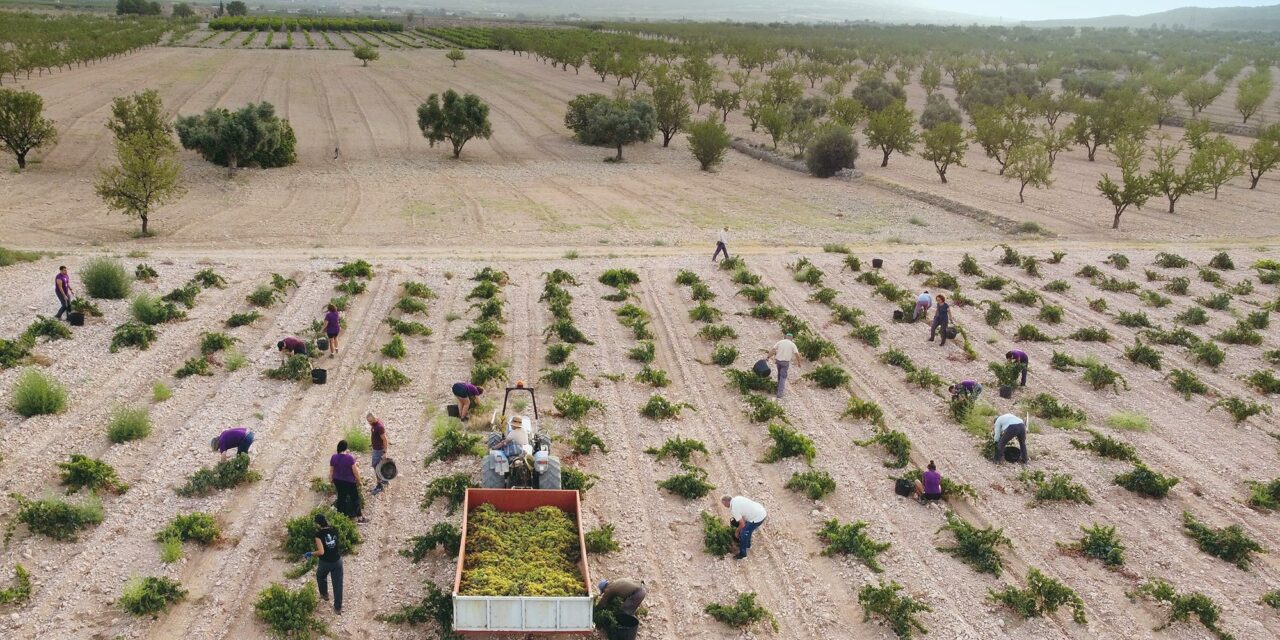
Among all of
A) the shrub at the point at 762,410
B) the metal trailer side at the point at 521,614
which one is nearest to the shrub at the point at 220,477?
the metal trailer side at the point at 521,614

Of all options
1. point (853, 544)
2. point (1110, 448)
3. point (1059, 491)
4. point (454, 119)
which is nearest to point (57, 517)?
point (853, 544)

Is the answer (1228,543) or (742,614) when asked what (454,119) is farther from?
(1228,543)

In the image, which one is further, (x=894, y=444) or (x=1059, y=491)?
(x=894, y=444)

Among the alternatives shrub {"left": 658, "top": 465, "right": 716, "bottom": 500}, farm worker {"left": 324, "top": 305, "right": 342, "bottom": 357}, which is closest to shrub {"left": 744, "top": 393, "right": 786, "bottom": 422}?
shrub {"left": 658, "top": 465, "right": 716, "bottom": 500}

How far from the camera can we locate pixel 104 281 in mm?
19672

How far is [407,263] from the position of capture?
974 inches

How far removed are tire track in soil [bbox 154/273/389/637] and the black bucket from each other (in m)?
4.03

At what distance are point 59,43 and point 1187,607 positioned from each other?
105809 millimetres

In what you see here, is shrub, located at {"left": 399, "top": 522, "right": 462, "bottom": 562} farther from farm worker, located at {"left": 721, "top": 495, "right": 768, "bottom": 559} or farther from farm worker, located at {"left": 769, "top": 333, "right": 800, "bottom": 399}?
farm worker, located at {"left": 769, "top": 333, "right": 800, "bottom": 399}

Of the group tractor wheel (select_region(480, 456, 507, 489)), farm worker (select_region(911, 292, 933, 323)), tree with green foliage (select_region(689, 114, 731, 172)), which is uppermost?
tree with green foliage (select_region(689, 114, 731, 172))

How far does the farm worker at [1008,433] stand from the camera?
14.1 meters

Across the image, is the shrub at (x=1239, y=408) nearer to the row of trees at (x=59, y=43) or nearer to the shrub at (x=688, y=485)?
the shrub at (x=688, y=485)

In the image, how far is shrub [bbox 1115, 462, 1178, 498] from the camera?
526 inches

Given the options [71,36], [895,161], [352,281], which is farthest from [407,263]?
[71,36]
